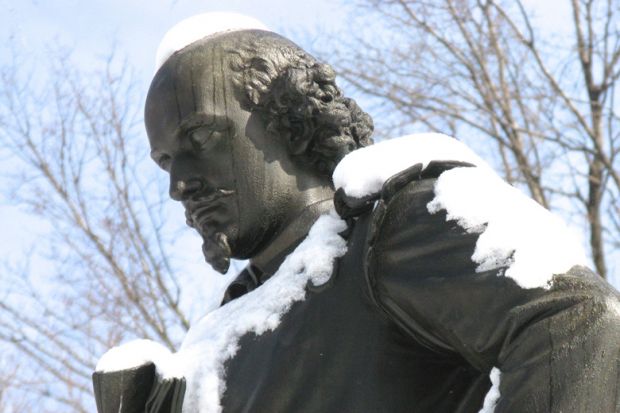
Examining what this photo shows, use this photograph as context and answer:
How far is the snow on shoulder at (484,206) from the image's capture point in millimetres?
2193

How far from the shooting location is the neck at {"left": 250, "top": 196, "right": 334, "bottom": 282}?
2.82 metres

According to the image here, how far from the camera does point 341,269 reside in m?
2.56

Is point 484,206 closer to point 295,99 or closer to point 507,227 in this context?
point 507,227


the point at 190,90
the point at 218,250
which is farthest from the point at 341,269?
the point at 190,90

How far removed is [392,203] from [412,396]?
0.35 metres

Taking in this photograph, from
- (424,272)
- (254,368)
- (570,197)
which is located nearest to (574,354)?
(424,272)

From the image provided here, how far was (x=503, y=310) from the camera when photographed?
2.18m

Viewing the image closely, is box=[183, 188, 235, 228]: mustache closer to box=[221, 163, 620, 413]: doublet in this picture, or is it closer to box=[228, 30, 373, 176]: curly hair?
box=[228, 30, 373, 176]: curly hair

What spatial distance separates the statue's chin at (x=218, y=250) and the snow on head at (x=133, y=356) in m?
0.22

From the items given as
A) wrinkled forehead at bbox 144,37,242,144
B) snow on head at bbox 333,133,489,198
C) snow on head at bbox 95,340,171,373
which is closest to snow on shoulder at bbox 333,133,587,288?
snow on head at bbox 333,133,489,198

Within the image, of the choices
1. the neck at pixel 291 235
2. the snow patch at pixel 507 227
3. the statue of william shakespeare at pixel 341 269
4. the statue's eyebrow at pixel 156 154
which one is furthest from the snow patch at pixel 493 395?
the statue's eyebrow at pixel 156 154

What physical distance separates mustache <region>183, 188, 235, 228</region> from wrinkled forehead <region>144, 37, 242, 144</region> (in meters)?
0.15

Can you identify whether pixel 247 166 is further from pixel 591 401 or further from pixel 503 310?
pixel 591 401

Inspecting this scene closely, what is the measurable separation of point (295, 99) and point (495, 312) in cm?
85
